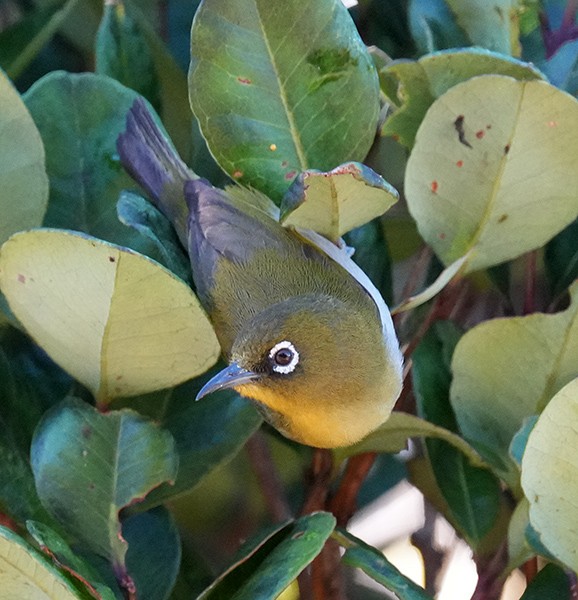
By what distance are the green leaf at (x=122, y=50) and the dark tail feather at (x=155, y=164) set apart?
8 cm

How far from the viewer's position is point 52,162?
3.31 feet

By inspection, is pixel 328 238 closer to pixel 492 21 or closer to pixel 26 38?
pixel 492 21

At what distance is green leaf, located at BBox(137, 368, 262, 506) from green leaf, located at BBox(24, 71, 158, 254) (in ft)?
0.60

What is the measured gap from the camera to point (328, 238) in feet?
3.36

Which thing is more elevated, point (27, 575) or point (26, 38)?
point (26, 38)

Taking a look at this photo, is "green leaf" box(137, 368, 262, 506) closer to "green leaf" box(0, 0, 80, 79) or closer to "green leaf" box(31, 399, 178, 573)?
"green leaf" box(31, 399, 178, 573)

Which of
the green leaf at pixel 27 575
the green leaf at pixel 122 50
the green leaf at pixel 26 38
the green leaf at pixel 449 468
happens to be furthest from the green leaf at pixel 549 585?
the green leaf at pixel 26 38

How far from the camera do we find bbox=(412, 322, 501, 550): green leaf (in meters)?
1.02

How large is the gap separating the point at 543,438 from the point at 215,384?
1.25ft

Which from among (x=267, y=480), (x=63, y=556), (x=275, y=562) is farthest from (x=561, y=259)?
(x=63, y=556)

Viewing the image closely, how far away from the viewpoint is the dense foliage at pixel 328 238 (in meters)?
0.79

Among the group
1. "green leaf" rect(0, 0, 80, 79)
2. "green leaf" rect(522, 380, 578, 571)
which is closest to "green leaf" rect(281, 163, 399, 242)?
"green leaf" rect(522, 380, 578, 571)

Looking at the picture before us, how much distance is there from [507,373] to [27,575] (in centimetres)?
51

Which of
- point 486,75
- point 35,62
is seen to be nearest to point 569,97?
point 486,75
